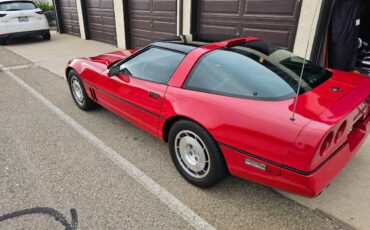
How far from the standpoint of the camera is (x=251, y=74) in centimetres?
234

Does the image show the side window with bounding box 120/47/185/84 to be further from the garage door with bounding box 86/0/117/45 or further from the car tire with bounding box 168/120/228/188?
the garage door with bounding box 86/0/117/45

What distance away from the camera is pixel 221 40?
2885 millimetres

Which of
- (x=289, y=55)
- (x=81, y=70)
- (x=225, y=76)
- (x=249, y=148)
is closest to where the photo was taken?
(x=249, y=148)

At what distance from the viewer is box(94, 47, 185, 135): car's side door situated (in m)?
2.77

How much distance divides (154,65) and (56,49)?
8114 millimetres

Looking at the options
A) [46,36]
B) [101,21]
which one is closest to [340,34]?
[101,21]

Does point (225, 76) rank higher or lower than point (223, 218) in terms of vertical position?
higher

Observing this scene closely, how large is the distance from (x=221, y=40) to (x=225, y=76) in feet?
2.18

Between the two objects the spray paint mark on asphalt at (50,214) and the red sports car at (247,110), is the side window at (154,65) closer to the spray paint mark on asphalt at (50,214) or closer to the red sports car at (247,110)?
the red sports car at (247,110)

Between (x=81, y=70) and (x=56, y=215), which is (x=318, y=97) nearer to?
(x=56, y=215)

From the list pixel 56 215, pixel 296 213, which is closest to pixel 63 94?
pixel 56 215

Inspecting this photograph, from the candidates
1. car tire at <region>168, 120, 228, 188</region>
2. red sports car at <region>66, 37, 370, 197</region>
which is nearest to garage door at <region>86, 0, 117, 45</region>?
red sports car at <region>66, 37, 370, 197</region>

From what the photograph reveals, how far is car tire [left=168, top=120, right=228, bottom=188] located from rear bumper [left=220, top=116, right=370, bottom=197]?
0.40ft

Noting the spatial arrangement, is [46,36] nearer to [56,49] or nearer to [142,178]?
[56,49]
